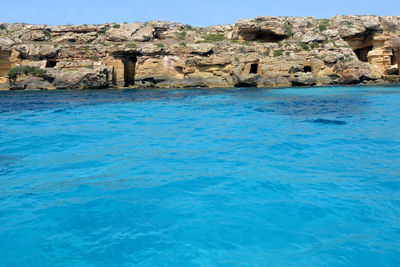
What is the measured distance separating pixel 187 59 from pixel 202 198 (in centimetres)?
2142

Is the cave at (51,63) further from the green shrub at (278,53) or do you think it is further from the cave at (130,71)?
the green shrub at (278,53)

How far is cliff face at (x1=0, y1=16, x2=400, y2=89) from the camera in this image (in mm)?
23891

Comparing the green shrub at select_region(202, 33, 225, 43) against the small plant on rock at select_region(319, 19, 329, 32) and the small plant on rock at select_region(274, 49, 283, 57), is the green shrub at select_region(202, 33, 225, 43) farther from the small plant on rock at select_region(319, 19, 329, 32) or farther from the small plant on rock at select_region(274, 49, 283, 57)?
the small plant on rock at select_region(319, 19, 329, 32)

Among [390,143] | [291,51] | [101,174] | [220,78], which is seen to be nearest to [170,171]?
[101,174]

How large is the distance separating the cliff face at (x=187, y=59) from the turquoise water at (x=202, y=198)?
56.6ft

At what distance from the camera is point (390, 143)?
638 cm

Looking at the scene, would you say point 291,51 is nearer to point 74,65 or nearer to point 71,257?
point 74,65

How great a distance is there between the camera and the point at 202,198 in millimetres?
3957

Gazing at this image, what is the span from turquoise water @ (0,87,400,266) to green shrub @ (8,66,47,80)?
17.9 metres

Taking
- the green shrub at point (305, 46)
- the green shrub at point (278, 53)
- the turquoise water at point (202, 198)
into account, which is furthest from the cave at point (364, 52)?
the turquoise water at point (202, 198)

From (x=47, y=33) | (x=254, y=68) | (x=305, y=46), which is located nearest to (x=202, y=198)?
(x=254, y=68)

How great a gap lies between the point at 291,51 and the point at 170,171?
2405 centimetres

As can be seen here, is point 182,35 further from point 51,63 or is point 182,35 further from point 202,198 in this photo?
point 202,198

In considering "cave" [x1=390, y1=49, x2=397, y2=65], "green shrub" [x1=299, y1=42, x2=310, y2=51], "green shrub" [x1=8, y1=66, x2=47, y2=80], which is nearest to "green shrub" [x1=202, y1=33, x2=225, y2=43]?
"green shrub" [x1=299, y1=42, x2=310, y2=51]
